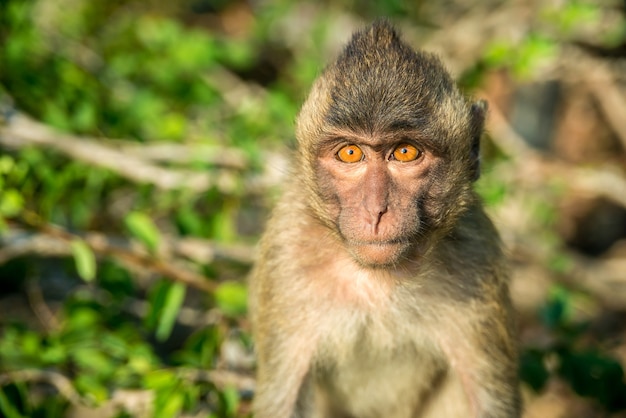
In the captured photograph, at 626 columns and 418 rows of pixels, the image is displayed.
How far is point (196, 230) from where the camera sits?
5191 millimetres

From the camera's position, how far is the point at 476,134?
12.9 ft

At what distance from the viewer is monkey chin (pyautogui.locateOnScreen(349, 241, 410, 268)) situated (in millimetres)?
3457

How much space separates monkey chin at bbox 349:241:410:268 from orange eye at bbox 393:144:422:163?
39 cm

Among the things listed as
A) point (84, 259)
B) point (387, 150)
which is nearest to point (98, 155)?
point (84, 259)

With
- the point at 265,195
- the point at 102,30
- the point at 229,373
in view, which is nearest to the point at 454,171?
the point at 229,373

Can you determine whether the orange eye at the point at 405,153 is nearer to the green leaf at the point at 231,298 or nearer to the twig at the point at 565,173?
the green leaf at the point at 231,298

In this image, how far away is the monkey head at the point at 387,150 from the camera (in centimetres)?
348


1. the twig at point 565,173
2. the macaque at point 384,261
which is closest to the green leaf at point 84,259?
the macaque at point 384,261

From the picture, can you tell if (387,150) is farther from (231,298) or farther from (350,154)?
(231,298)

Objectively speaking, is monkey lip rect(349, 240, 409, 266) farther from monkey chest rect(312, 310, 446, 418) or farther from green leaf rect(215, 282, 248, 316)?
green leaf rect(215, 282, 248, 316)

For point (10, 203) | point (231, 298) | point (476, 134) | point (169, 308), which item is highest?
point (476, 134)

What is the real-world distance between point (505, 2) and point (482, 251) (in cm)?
403

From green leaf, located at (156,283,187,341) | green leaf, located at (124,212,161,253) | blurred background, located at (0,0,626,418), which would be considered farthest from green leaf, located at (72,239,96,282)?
green leaf, located at (156,283,187,341)

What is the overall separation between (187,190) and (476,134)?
86.5 inches
